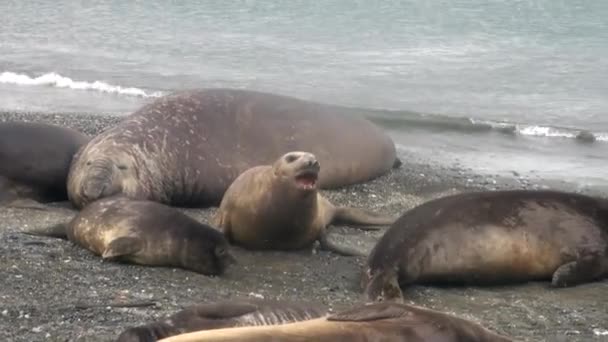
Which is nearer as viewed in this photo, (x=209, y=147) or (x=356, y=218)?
(x=356, y=218)

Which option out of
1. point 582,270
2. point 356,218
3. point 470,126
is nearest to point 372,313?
point 582,270

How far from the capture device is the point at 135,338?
4883 mm

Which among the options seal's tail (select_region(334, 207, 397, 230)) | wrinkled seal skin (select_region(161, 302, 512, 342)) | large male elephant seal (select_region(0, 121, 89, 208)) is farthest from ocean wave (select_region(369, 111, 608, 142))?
wrinkled seal skin (select_region(161, 302, 512, 342))

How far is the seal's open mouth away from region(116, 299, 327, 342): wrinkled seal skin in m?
2.26

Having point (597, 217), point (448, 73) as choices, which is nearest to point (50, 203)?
point (597, 217)

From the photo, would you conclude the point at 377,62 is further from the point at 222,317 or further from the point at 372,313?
the point at 372,313

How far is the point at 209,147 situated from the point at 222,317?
4.86 metres

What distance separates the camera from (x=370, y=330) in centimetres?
437

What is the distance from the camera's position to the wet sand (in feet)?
19.5

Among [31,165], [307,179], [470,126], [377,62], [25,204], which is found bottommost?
[377,62]

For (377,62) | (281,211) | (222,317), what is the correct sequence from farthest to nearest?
(377,62)
(281,211)
(222,317)

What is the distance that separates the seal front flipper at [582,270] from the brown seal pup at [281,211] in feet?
4.65

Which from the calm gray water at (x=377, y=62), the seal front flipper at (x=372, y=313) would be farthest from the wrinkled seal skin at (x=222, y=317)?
the calm gray water at (x=377, y=62)

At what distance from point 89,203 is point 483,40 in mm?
18837
